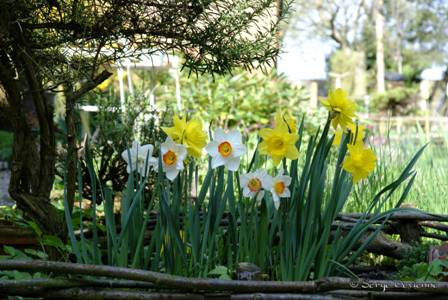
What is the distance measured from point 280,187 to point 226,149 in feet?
0.49

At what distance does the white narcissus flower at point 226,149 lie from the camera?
155 cm

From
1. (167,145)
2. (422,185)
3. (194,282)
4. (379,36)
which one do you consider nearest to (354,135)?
(167,145)

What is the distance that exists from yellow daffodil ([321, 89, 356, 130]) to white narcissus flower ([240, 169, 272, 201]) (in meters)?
0.22

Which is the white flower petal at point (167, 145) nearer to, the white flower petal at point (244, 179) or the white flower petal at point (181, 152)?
the white flower petal at point (181, 152)

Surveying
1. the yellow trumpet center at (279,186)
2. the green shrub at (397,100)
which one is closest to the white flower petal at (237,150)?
the yellow trumpet center at (279,186)

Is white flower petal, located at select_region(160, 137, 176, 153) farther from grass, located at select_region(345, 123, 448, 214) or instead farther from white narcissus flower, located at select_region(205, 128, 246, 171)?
grass, located at select_region(345, 123, 448, 214)

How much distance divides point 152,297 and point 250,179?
42 cm

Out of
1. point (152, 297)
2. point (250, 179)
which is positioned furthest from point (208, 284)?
point (250, 179)

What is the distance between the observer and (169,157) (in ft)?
5.12

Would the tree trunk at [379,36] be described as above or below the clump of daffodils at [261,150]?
above

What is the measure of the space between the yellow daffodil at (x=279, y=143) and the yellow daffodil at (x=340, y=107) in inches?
4.9

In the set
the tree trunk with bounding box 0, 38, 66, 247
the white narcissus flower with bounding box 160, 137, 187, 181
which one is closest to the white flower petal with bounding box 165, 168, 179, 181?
the white narcissus flower with bounding box 160, 137, 187, 181

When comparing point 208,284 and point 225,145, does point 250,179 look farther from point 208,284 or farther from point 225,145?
point 208,284

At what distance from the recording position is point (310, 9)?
3772 cm
